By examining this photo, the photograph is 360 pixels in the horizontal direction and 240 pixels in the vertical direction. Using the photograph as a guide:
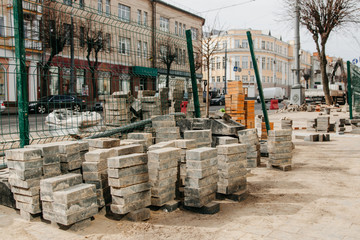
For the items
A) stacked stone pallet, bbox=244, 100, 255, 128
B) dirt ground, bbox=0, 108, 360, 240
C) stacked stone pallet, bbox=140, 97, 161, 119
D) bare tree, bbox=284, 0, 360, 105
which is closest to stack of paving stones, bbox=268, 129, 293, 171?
dirt ground, bbox=0, 108, 360, 240

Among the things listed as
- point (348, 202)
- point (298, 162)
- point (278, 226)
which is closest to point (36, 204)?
point (278, 226)

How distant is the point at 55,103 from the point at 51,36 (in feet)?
3.98

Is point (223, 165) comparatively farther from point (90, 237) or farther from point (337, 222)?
point (90, 237)

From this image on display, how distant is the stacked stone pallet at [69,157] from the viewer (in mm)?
4148

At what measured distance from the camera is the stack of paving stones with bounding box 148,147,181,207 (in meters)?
3.98

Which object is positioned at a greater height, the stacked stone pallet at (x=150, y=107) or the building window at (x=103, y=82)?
the building window at (x=103, y=82)

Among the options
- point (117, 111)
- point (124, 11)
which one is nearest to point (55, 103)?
point (117, 111)

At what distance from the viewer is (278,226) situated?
3.59 meters

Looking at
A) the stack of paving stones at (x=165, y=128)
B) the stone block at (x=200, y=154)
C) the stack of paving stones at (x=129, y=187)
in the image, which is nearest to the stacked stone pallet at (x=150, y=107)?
the stack of paving stones at (x=165, y=128)

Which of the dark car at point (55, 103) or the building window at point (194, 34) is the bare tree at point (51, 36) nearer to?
the dark car at point (55, 103)

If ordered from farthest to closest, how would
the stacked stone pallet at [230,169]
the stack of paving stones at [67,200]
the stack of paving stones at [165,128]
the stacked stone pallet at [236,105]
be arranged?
the stacked stone pallet at [236,105]
the stack of paving stones at [165,128]
the stacked stone pallet at [230,169]
the stack of paving stones at [67,200]

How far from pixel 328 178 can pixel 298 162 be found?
156 cm

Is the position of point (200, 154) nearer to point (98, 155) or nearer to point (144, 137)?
point (98, 155)

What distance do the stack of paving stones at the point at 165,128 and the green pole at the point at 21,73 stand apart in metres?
2.73
